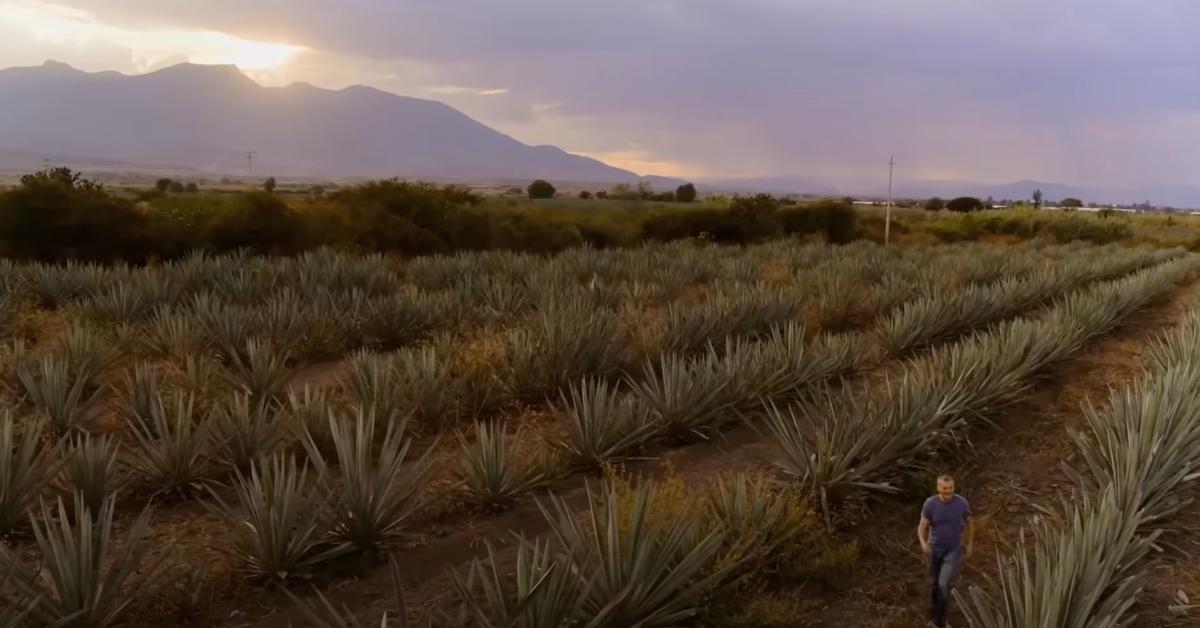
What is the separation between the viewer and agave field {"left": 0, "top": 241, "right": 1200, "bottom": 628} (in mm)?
3207

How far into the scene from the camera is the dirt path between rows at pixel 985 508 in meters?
3.68

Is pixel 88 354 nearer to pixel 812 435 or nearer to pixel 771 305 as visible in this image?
pixel 812 435

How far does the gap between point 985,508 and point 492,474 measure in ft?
10.2

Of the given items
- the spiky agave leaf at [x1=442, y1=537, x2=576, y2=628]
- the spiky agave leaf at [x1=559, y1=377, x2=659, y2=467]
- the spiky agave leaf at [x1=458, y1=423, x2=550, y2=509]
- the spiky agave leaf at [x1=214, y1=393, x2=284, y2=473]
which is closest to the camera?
the spiky agave leaf at [x1=442, y1=537, x2=576, y2=628]

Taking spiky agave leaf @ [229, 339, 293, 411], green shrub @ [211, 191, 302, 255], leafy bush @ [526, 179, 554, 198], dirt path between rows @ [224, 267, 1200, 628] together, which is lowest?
dirt path between rows @ [224, 267, 1200, 628]

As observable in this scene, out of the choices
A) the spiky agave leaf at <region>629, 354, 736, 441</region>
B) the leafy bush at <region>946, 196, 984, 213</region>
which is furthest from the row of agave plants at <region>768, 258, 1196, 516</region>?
the leafy bush at <region>946, 196, 984, 213</region>

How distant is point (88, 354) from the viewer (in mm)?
6664

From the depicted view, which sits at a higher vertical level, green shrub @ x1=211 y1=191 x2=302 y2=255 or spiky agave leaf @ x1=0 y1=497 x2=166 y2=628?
green shrub @ x1=211 y1=191 x2=302 y2=255

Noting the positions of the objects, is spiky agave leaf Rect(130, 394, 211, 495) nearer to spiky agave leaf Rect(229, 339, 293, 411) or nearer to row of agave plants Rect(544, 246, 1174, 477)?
spiky agave leaf Rect(229, 339, 293, 411)

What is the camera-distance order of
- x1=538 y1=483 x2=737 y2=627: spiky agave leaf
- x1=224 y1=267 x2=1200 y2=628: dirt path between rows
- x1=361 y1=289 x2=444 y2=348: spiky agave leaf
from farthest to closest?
x1=361 y1=289 x2=444 y2=348: spiky agave leaf → x1=224 y1=267 x2=1200 y2=628: dirt path between rows → x1=538 y1=483 x2=737 y2=627: spiky agave leaf

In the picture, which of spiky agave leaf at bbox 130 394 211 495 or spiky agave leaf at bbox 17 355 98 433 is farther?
spiky agave leaf at bbox 17 355 98 433

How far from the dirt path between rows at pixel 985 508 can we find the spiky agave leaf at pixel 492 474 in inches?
71.2

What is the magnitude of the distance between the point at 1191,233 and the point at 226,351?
54247mm

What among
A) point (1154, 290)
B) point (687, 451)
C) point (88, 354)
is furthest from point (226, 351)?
point (1154, 290)
